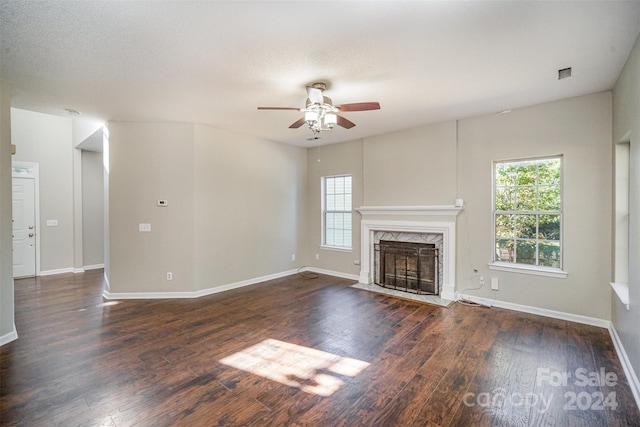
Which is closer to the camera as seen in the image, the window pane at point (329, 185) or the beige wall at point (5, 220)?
the beige wall at point (5, 220)

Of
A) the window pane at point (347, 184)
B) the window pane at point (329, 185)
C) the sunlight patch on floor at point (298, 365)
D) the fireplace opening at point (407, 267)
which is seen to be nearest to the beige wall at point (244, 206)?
the window pane at point (329, 185)

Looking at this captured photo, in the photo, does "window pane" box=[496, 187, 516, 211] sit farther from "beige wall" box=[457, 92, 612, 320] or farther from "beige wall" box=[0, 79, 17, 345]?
"beige wall" box=[0, 79, 17, 345]

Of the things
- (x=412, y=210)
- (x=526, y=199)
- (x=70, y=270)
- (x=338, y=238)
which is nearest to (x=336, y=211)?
(x=338, y=238)

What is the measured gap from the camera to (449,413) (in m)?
2.02

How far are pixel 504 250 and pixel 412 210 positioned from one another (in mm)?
1408

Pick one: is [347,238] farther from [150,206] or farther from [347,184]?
[150,206]

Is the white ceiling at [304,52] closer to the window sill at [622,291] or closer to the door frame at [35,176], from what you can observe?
the window sill at [622,291]

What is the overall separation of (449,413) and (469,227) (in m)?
2.95

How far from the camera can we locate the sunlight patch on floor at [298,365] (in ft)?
7.77

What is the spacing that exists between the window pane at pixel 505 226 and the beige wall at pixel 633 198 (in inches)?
55.7

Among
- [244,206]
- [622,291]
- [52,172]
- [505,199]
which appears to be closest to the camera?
[622,291]

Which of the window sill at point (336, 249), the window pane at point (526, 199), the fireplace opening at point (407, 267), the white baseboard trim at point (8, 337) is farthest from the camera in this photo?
the window sill at point (336, 249)

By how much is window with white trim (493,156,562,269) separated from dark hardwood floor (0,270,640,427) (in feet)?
2.60

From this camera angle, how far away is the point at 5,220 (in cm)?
299
